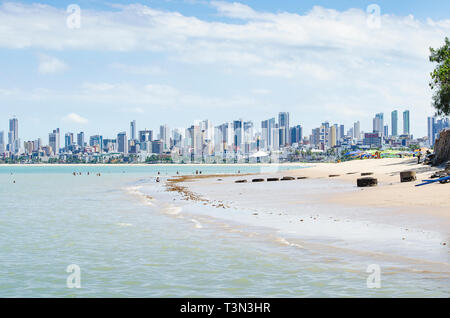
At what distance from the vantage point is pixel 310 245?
18.6 meters

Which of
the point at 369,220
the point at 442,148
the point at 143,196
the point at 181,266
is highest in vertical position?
the point at 442,148

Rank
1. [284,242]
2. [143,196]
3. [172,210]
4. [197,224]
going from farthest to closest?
[143,196], [172,210], [197,224], [284,242]

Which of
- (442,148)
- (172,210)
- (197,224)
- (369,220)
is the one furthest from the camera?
(442,148)

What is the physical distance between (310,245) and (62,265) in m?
8.98

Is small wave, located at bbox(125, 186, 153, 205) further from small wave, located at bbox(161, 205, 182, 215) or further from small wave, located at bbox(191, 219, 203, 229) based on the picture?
small wave, located at bbox(191, 219, 203, 229)

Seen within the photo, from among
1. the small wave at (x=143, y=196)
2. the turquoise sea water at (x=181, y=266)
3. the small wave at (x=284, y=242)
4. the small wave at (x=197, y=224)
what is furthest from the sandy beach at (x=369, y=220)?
the small wave at (x=143, y=196)

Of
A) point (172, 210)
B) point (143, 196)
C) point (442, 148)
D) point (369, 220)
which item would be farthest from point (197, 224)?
point (442, 148)

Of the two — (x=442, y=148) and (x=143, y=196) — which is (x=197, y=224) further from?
(x=442, y=148)

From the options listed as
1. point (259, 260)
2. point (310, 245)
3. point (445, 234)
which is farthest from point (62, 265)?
point (445, 234)

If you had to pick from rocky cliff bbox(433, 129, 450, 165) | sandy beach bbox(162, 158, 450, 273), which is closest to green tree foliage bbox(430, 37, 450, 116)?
rocky cliff bbox(433, 129, 450, 165)

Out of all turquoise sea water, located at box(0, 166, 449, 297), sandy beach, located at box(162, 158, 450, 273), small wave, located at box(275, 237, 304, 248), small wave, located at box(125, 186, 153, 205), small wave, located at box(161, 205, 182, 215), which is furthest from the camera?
small wave, located at box(125, 186, 153, 205)

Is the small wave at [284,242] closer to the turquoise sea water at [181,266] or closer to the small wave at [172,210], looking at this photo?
the turquoise sea water at [181,266]

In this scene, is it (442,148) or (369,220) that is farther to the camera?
(442,148)
